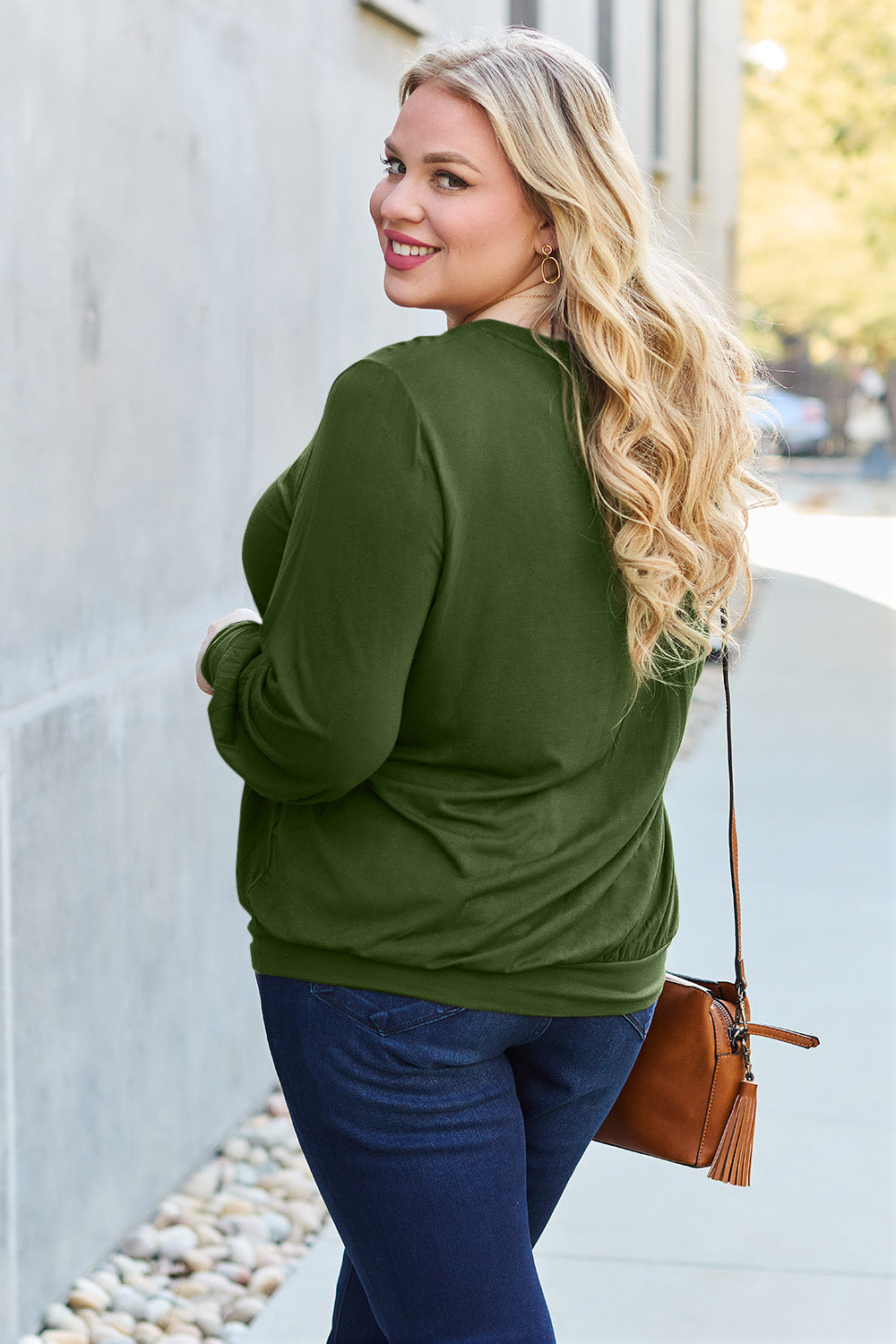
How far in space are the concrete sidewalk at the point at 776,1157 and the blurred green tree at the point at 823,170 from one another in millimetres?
15080

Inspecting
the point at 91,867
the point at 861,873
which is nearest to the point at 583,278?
the point at 91,867

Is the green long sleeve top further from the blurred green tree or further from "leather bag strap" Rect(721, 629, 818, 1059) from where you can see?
the blurred green tree

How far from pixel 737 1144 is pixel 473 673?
754 millimetres

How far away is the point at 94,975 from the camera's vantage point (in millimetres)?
3131

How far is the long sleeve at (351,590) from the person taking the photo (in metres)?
1.47

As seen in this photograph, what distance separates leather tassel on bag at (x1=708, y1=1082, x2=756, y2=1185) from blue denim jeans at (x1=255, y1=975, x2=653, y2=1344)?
0.34 metres

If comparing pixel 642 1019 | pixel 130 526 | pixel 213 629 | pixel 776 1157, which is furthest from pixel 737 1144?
pixel 776 1157

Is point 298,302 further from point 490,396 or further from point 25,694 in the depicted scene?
point 490,396

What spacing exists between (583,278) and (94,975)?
1.99m

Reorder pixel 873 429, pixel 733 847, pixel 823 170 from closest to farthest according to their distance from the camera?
1. pixel 733 847
2. pixel 873 429
3. pixel 823 170

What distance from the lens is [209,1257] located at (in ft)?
11.2

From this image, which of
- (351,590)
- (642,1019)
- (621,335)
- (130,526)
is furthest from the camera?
(130,526)

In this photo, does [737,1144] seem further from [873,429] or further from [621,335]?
[873,429]

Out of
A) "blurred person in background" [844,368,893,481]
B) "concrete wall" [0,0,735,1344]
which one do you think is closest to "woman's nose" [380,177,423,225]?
"concrete wall" [0,0,735,1344]
